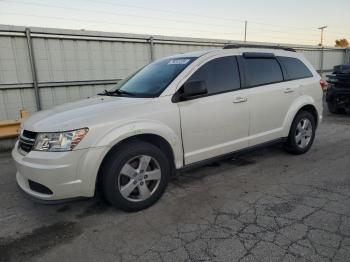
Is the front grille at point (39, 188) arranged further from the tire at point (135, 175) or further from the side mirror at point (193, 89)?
the side mirror at point (193, 89)

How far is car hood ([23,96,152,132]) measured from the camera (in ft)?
10.1

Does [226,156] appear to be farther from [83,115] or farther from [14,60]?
[14,60]

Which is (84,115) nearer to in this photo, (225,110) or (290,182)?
(225,110)

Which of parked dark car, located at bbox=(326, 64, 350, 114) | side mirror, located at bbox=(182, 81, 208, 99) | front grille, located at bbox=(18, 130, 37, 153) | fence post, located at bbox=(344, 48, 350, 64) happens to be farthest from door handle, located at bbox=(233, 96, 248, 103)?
fence post, located at bbox=(344, 48, 350, 64)

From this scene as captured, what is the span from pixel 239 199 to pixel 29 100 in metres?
5.61

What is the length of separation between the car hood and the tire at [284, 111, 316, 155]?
279cm

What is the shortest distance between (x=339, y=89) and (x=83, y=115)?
8.06 metres

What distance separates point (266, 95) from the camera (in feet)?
15.0

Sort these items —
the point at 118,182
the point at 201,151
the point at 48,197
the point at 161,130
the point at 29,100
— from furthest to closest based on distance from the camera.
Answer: the point at 29,100 < the point at 201,151 < the point at 161,130 < the point at 118,182 < the point at 48,197

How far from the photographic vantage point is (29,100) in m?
7.11

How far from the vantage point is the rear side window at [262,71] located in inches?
176

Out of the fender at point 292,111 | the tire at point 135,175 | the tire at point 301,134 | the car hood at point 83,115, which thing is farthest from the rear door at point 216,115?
the tire at point 301,134

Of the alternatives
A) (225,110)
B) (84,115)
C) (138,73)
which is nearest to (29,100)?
(138,73)

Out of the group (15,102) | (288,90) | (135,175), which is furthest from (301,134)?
(15,102)
